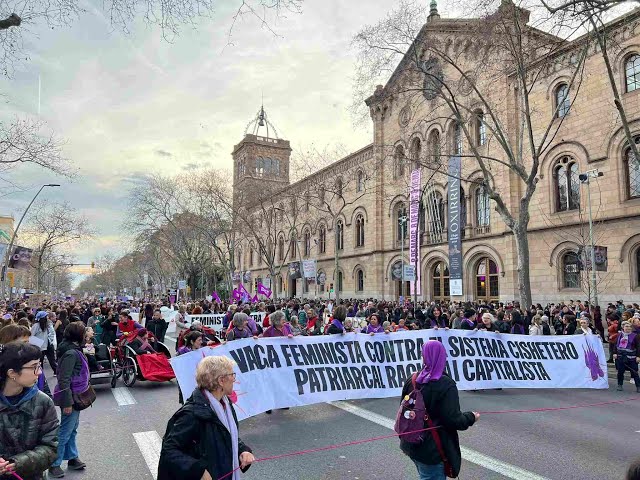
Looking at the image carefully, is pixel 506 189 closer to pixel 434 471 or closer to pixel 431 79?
pixel 431 79

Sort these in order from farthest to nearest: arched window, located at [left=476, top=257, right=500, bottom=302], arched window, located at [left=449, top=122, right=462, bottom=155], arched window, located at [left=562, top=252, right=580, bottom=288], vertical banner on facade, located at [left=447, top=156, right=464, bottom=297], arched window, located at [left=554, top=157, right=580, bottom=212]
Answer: arched window, located at [left=449, top=122, right=462, bottom=155]
vertical banner on facade, located at [left=447, top=156, right=464, bottom=297]
arched window, located at [left=476, top=257, right=500, bottom=302]
arched window, located at [left=554, top=157, right=580, bottom=212]
arched window, located at [left=562, top=252, right=580, bottom=288]

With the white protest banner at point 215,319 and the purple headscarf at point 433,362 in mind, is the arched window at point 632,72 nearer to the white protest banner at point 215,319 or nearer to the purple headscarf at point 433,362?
the white protest banner at point 215,319

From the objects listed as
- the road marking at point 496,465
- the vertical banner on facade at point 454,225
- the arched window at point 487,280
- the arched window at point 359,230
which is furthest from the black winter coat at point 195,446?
the arched window at point 359,230

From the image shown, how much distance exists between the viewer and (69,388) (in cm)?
571

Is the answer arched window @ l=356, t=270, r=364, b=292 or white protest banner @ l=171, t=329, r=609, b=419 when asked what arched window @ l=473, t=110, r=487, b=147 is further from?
white protest banner @ l=171, t=329, r=609, b=419

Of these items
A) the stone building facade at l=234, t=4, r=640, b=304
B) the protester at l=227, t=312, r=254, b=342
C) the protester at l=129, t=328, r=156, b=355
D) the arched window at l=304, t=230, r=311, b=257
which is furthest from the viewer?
the arched window at l=304, t=230, r=311, b=257

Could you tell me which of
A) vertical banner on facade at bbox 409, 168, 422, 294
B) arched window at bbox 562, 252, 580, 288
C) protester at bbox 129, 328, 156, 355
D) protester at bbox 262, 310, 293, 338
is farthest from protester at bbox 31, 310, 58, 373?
vertical banner on facade at bbox 409, 168, 422, 294

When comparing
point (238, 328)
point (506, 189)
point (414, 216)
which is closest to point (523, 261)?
point (506, 189)

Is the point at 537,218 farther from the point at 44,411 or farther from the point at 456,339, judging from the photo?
the point at 44,411

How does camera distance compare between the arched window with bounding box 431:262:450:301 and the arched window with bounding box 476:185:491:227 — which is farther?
the arched window with bounding box 431:262:450:301

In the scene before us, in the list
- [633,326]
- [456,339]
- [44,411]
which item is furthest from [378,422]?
[633,326]

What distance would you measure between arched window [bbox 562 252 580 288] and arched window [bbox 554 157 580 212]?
2.32 m

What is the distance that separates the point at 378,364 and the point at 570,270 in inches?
742

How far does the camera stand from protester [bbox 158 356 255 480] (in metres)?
2.91
